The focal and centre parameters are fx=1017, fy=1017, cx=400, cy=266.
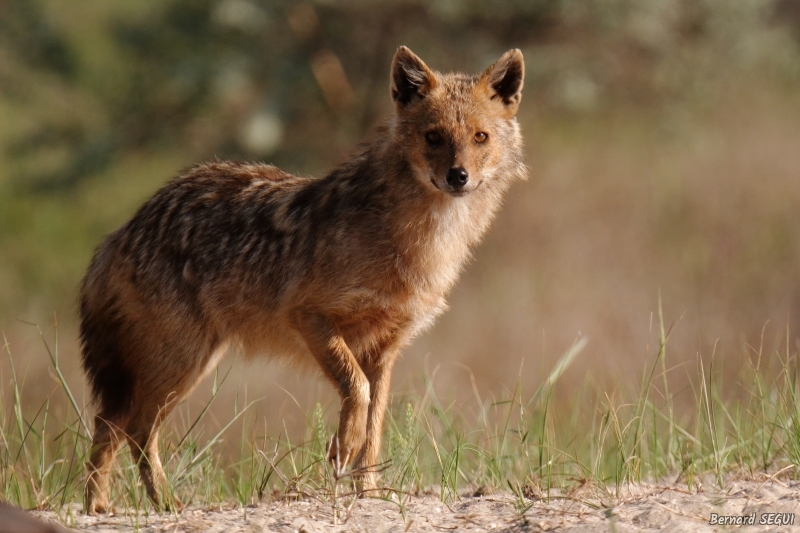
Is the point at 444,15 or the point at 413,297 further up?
the point at 444,15

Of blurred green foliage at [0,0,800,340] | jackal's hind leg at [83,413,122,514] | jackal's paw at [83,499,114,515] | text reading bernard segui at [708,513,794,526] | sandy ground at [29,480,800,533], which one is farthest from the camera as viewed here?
blurred green foliage at [0,0,800,340]

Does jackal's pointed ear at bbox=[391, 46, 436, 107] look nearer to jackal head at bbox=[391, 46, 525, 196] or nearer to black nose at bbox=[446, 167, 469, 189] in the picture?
jackal head at bbox=[391, 46, 525, 196]

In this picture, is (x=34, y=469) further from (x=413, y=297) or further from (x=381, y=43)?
(x=381, y=43)

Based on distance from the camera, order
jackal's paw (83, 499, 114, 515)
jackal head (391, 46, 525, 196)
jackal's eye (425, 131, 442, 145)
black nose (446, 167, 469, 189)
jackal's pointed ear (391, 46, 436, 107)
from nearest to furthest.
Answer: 1. jackal's paw (83, 499, 114, 515)
2. black nose (446, 167, 469, 189)
3. jackal head (391, 46, 525, 196)
4. jackal's eye (425, 131, 442, 145)
5. jackal's pointed ear (391, 46, 436, 107)

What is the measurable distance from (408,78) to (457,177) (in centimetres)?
99

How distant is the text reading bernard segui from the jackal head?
8.05ft

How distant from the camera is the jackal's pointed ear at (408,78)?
20.9ft

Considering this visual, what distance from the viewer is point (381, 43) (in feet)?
66.6

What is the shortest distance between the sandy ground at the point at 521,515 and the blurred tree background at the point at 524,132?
990 cm

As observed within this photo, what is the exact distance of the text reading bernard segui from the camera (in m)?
3.94

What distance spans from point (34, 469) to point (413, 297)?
2.32m

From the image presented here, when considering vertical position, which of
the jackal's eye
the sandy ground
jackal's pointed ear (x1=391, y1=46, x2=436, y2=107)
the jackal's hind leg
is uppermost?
jackal's pointed ear (x1=391, y1=46, x2=436, y2=107)

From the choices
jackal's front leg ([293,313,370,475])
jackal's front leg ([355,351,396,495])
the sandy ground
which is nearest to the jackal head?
jackal's front leg ([293,313,370,475])

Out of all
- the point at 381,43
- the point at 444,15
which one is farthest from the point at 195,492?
the point at 381,43
